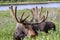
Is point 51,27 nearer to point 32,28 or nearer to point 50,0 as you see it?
point 32,28

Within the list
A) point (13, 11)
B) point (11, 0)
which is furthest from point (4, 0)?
point (13, 11)

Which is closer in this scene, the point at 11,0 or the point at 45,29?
the point at 45,29

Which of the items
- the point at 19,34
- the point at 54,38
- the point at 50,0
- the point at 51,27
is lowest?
the point at 50,0

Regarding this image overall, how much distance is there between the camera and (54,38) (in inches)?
339

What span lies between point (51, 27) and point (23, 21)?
13.2 ft

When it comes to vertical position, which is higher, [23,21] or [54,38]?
[23,21]

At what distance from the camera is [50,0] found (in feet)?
156

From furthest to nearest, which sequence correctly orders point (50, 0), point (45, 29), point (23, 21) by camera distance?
point (50, 0)
point (45, 29)
point (23, 21)

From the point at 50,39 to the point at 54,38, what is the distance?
19cm

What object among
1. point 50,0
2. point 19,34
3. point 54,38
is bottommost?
point 50,0

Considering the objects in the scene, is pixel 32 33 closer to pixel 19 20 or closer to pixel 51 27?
pixel 19 20

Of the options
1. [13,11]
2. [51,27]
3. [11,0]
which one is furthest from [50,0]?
[13,11]

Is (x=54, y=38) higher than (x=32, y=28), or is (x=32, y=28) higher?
(x=32, y=28)

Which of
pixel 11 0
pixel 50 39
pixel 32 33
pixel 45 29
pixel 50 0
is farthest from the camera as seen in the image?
pixel 50 0
